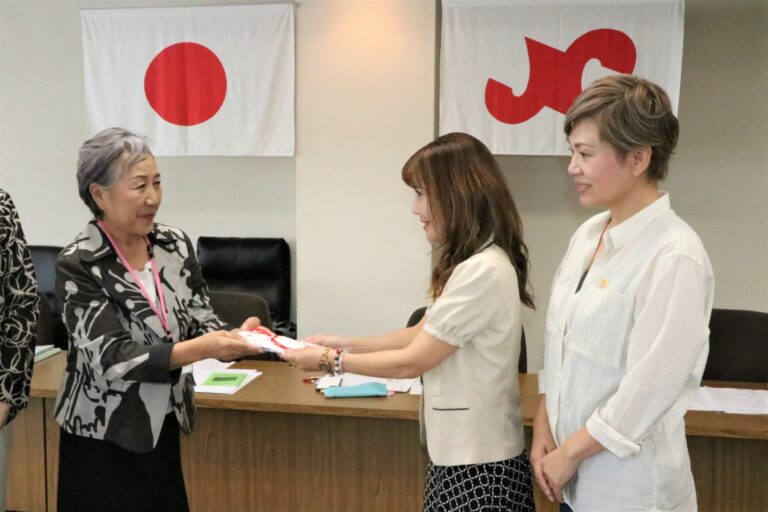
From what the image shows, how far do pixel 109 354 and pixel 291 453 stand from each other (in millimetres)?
1130

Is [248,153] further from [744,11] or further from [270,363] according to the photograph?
[744,11]

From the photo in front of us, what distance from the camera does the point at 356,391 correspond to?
271 centimetres

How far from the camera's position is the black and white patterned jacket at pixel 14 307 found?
184cm

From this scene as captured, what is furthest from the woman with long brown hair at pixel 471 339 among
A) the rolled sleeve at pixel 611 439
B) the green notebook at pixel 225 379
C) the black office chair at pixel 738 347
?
the black office chair at pixel 738 347

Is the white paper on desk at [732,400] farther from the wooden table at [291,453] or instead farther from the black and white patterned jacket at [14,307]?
the black and white patterned jacket at [14,307]

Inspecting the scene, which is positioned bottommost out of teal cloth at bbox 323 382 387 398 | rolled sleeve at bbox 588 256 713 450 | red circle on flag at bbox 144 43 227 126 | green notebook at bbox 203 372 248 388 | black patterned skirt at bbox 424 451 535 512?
green notebook at bbox 203 372 248 388

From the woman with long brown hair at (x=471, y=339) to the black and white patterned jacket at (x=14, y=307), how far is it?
946 millimetres

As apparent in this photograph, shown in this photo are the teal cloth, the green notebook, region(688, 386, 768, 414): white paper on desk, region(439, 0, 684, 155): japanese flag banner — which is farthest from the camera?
region(439, 0, 684, 155): japanese flag banner

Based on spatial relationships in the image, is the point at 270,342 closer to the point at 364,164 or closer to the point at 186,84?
the point at 364,164

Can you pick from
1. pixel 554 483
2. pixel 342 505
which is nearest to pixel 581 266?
pixel 554 483

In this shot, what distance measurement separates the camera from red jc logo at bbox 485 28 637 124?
160 inches

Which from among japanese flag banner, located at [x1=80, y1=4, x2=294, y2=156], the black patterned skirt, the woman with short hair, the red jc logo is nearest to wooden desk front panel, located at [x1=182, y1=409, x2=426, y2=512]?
the black patterned skirt

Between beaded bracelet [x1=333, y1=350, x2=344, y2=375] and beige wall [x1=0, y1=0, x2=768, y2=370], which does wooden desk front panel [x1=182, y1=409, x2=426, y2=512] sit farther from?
beige wall [x1=0, y1=0, x2=768, y2=370]

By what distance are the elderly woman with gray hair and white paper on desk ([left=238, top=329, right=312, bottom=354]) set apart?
0.04 meters
